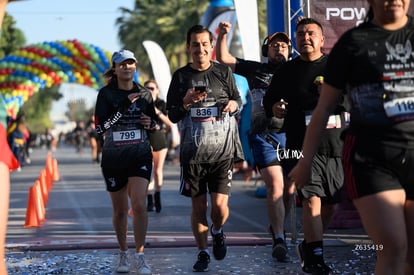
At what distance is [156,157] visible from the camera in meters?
13.1

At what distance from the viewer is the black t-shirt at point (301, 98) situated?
6848 millimetres

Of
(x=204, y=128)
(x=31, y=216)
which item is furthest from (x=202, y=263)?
(x=31, y=216)

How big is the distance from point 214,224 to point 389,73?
382cm

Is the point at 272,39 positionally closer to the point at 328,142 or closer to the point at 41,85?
the point at 328,142

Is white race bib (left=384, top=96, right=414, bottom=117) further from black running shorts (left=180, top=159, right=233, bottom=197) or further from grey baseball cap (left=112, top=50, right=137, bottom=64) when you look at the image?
grey baseball cap (left=112, top=50, right=137, bottom=64)

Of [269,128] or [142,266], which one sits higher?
[269,128]

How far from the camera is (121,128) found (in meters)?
7.83

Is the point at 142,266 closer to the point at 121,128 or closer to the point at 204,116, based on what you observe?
the point at 121,128

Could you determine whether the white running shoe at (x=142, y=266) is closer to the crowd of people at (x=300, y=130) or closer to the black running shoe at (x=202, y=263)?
the crowd of people at (x=300, y=130)

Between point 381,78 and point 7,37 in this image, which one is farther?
point 7,37

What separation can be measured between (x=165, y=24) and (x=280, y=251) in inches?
1655

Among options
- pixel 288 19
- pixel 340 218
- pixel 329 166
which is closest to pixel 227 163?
pixel 329 166

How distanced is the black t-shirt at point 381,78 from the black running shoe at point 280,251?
3.79 m

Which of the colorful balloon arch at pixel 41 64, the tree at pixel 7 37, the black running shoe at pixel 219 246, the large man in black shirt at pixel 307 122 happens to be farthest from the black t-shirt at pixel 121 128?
the tree at pixel 7 37
